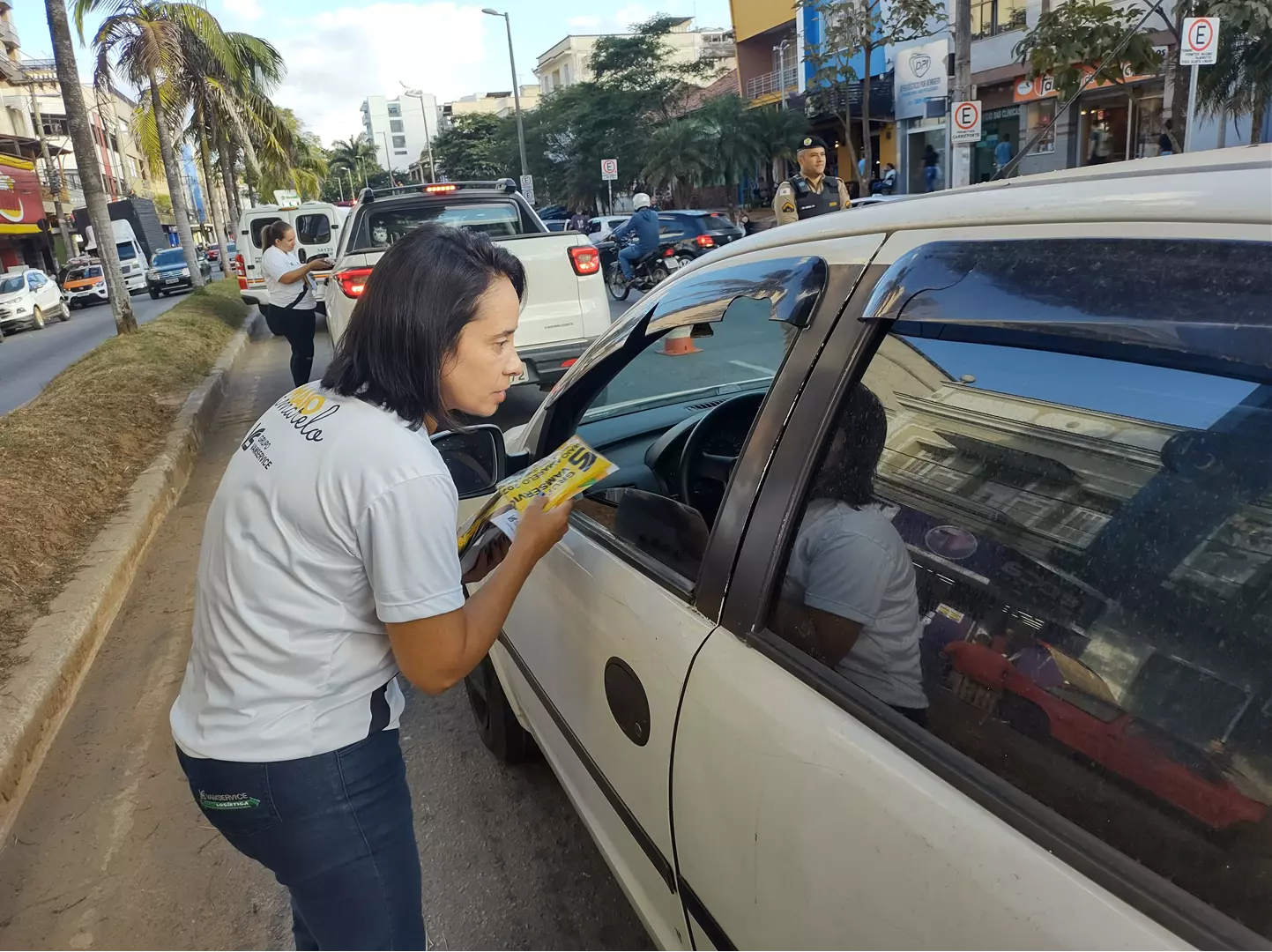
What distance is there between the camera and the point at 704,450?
2.51 metres

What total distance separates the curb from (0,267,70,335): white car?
2105cm

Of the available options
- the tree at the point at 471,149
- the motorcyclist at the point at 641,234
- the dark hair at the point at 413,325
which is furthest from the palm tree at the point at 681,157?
the dark hair at the point at 413,325

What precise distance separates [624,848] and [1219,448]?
1.38 meters

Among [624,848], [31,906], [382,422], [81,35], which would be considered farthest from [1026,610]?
[81,35]

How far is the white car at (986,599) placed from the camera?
3.09 feet

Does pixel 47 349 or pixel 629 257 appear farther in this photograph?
pixel 47 349

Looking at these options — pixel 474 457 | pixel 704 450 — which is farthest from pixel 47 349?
pixel 704 450

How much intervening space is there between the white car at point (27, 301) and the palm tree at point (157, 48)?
5371 mm

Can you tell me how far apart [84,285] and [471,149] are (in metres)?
40.3

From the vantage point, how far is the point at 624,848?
6.18 feet

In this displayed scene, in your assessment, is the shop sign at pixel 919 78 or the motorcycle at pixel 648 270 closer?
the motorcycle at pixel 648 270

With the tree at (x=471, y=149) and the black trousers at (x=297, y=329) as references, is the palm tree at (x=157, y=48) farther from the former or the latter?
the tree at (x=471, y=149)

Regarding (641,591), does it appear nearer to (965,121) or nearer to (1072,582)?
(1072,582)

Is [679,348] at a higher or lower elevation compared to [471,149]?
lower
